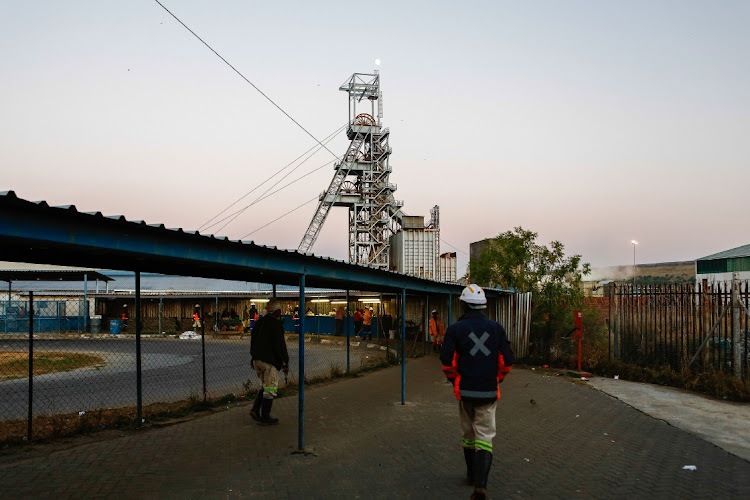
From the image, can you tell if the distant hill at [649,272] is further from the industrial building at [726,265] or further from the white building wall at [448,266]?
the white building wall at [448,266]

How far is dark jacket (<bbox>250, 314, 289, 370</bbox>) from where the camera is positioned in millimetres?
8062

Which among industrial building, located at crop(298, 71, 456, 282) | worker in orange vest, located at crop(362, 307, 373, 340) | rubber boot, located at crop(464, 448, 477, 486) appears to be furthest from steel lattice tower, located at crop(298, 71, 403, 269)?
rubber boot, located at crop(464, 448, 477, 486)

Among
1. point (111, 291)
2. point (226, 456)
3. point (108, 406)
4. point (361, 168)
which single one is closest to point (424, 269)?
point (361, 168)

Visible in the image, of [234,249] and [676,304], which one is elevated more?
[234,249]

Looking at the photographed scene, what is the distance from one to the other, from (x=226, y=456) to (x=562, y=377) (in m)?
10.3

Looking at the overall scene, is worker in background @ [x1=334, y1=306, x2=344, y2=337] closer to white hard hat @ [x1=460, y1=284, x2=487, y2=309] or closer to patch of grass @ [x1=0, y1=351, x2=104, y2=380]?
patch of grass @ [x1=0, y1=351, x2=104, y2=380]

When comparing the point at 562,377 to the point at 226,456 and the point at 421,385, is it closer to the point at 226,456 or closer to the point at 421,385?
the point at 421,385

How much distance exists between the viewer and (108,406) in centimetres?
997


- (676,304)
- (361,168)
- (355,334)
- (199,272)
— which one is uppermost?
(361,168)

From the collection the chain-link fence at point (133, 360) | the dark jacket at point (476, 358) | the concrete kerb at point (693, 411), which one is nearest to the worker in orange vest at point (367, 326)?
the chain-link fence at point (133, 360)

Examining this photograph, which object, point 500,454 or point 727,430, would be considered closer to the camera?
point 500,454

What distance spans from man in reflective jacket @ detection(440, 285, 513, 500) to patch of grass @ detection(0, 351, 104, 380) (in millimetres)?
14369

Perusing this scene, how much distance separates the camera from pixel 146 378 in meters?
13.9

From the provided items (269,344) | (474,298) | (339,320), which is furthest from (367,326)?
(474,298)
